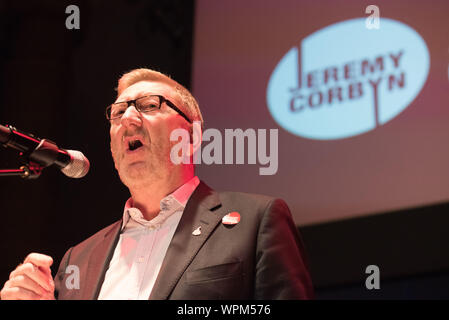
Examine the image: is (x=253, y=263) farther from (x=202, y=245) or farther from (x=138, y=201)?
(x=138, y=201)

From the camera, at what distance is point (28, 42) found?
4188mm

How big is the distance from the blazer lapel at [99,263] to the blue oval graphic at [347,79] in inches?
62.3

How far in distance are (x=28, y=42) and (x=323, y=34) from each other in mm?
2336

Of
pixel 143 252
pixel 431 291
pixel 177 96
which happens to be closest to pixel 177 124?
pixel 177 96

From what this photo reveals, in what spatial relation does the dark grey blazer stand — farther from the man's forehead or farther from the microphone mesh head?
the man's forehead

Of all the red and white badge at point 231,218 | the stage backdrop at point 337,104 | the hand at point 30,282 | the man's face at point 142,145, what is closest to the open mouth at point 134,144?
the man's face at point 142,145

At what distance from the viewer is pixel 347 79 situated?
10.4ft

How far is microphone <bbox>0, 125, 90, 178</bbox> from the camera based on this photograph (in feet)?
5.54

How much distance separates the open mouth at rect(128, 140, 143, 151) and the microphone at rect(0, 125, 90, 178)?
1.17 ft

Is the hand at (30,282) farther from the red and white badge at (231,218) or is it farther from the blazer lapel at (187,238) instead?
the red and white badge at (231,218)

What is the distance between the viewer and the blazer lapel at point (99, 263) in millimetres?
1877

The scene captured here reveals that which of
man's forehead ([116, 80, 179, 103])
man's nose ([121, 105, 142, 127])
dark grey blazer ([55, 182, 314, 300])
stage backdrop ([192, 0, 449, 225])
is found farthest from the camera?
stage backdrop ([192, 0, 449, 225])

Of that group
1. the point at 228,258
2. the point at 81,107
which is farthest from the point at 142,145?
the point at 81,107

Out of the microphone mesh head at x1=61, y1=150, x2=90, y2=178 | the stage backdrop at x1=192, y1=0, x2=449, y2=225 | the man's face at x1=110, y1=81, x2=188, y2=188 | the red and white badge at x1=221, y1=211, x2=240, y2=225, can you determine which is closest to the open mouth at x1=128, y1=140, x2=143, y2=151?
the man's face at x1=110, y1=81, x2=188, y2=188
